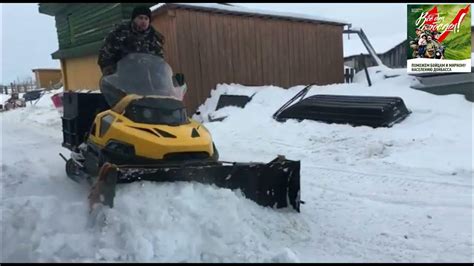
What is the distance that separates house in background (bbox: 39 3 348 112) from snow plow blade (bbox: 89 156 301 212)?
6.33 meters

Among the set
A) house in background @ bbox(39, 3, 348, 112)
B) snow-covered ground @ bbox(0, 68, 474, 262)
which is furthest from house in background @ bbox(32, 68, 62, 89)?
snow-covered ground @ bbox(0, 68, 474, 262)

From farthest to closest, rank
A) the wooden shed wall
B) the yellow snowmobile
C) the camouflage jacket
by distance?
1. the wooden shed wall
2. the camouflage jacket
3. the yellow snowmobile

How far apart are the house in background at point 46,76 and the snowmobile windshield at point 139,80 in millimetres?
30977

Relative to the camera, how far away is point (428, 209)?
156 inches

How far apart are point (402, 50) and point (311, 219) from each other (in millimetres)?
29300

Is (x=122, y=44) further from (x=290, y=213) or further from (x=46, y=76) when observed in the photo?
(x=46, y=76)

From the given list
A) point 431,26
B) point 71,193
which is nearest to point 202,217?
point 71,193

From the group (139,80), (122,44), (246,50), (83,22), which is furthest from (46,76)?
(139,80)

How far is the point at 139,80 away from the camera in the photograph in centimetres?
414

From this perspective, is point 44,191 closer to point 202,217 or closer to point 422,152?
point 202,217

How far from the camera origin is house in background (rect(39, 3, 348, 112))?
9750 millimetres

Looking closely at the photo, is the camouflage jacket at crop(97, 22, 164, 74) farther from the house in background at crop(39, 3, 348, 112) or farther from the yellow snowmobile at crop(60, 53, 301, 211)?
the house in background at crop(39, 3, 348, 112)

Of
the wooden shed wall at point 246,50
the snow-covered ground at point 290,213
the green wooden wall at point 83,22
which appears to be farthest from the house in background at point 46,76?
the snow-covered ground at point 290,213

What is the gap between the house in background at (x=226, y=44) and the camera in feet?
32.0
